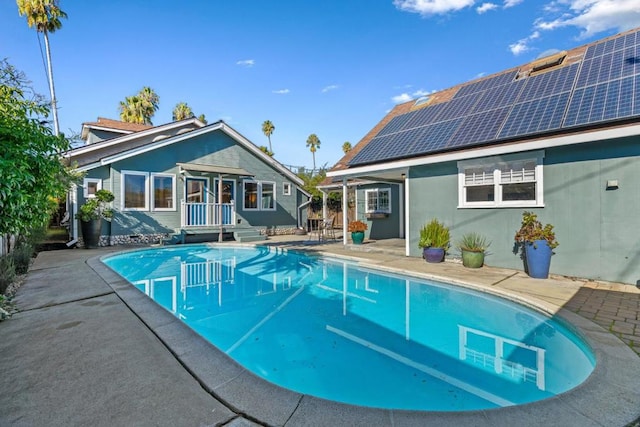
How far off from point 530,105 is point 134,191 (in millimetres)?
14796

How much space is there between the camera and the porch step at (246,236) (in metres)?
14.8

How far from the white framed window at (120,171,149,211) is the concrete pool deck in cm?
912

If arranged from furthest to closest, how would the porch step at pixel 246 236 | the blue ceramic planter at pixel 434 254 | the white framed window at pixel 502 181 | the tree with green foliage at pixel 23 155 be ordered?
the porch step at pixel 246 236, the blue ceramic planter at pixel 434 254, the white framed window at pixel 502 181, the tree with green foliage at pixel 23 155

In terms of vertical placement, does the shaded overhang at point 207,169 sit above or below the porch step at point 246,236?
above

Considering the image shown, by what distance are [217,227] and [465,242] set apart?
36.1 feet

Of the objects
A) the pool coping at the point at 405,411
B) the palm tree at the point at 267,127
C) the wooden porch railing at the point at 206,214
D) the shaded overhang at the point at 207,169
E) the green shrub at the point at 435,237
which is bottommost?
the pool coping at the point at 405,411

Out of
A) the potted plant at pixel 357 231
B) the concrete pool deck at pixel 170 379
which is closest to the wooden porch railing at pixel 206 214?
the potted plant at pixel 357 231

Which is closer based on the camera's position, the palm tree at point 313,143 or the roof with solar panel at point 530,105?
the roof with solar panel at point 530,105

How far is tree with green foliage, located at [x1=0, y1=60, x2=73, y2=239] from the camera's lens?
3.52 metres

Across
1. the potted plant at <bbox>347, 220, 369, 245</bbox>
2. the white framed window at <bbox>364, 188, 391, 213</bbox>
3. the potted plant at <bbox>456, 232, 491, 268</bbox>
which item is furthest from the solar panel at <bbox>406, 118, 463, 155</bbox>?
the white framed window at <bbox>364, 188, 391, 213</bbox>

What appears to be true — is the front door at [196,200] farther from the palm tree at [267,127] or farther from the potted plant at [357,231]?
the palm tree at [267,127]

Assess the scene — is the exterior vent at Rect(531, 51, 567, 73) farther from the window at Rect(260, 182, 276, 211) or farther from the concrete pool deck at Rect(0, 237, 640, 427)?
the window at Rect(260, 182, 276, 211)

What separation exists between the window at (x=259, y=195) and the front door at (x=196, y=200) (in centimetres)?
224

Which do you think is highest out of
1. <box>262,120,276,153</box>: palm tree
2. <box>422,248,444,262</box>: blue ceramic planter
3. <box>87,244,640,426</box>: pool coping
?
<box>262,120,276,153</box>: palm tree
